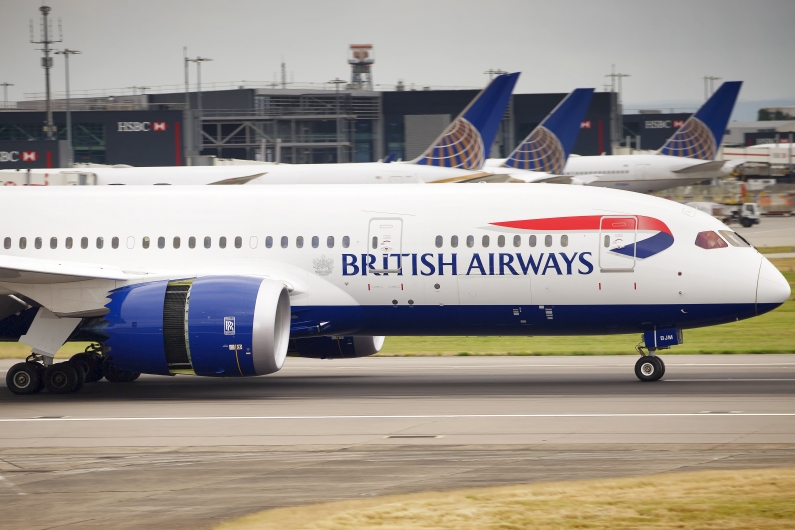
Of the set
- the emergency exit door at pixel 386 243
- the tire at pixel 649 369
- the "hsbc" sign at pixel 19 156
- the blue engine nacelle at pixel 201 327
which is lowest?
the tire at pixel 649 369

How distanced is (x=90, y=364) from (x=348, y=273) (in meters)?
5.79

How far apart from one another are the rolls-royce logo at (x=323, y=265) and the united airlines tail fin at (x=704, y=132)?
206 ft

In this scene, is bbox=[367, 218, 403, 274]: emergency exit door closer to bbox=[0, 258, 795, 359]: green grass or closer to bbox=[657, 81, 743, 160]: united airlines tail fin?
bbox=[0, 258, 795, 359]: green grass

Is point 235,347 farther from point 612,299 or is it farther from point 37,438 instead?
point 612,299

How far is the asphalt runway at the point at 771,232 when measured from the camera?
58438 mm

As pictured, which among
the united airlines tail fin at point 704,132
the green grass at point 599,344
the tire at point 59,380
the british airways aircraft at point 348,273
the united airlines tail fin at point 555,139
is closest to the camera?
the british airways aircraft at point 348,273

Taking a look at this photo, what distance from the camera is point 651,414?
52.4ft

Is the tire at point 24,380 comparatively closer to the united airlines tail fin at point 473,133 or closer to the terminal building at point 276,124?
the united airlines tail fin at point 473,133

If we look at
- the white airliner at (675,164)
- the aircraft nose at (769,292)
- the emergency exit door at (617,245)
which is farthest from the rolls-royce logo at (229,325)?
the white airliner at (675,164)

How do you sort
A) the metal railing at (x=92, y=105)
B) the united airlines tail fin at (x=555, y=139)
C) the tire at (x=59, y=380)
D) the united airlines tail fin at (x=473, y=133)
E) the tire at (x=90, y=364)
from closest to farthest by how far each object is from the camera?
the tire at (x=59, y=380) < the tire at (x=90, y=364) < the united airlines tail fin at (x=473, y=133) < the united airlines tail fin at (x=555, y=139) < the metal railing at (x=92, y=105)

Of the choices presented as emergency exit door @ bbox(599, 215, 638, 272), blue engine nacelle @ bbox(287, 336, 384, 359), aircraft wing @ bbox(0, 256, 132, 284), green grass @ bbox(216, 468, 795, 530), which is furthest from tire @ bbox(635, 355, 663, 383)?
aircraft wing @ bbox(0, 256, 132, 284)

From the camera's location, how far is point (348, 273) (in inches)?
773

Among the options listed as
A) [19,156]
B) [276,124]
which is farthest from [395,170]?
[276,124]

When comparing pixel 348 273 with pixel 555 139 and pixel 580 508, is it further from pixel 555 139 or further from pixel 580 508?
pixel 555 139
